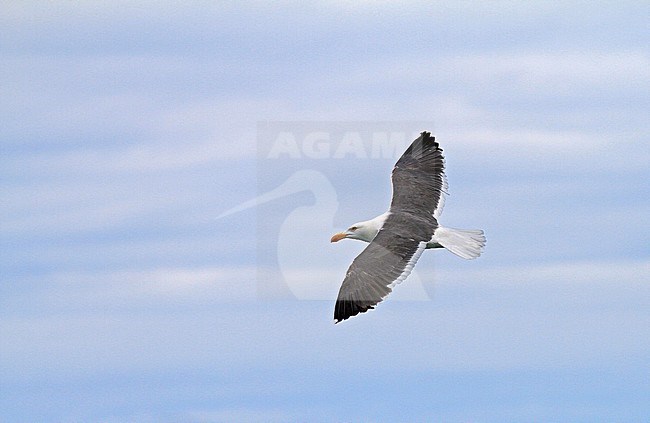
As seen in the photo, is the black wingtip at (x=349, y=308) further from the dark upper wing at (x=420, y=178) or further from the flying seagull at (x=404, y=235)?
the dark upper wing at (x=420, y=178)

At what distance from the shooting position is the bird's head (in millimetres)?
24797

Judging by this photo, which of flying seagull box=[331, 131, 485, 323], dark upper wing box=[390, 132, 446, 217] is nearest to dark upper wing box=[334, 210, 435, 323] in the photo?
flying seagull box=[331, 131, 485, 323]

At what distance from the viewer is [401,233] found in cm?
2364

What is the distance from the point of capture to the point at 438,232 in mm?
24078

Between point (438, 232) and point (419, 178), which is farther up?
point (419, 178)

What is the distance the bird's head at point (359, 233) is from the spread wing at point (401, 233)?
1.52 ft

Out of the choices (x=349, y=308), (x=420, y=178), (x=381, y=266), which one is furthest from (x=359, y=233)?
(x=349, y=308)

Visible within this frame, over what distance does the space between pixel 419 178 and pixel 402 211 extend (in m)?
1.39

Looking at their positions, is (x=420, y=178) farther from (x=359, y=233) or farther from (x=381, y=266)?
(x=381, y=266)

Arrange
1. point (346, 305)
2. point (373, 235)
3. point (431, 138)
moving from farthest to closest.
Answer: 1. point (431, 138)
2. point (373, 235)
3. point (346, 305)

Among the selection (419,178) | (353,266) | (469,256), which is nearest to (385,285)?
(353,266)

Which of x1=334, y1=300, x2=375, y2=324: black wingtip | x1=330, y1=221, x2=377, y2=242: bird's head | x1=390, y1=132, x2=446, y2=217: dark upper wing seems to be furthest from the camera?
x1=390, y1=132, x2=446, y2=217: dark upper wing

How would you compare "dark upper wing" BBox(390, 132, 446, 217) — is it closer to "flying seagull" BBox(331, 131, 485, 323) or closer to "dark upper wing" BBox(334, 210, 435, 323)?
"flying seagull" BBox(331, 131, 485, 323)

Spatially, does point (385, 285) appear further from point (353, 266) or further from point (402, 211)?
point (402, 211)
